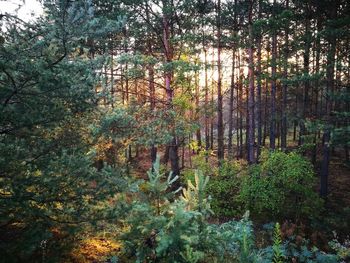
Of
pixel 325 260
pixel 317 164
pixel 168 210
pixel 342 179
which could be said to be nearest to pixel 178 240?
pixel 168 210

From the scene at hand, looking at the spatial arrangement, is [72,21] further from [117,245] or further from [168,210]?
[117,245]

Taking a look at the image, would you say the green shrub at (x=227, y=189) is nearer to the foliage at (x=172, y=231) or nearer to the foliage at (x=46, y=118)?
the foliage at (x=46, y=118)

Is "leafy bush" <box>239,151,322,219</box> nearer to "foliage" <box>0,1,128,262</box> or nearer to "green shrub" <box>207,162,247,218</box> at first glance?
"green shrub" <box>207,162,247,218</box>

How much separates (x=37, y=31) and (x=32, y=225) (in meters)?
3.40

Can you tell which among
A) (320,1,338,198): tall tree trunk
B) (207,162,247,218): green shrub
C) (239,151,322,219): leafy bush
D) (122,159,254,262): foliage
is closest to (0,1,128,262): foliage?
(122,159,254,262): foliage

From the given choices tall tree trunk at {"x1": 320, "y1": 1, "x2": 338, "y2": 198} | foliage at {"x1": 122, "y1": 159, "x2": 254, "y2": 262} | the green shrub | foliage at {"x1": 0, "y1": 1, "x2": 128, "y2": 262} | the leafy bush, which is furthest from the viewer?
the green shrub

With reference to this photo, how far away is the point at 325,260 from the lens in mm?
9062

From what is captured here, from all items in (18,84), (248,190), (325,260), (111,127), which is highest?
(18,84)

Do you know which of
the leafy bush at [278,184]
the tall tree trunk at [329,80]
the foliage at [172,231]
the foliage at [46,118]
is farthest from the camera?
the tall tree trunk at [329,80]

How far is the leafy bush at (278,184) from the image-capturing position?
1338 cm

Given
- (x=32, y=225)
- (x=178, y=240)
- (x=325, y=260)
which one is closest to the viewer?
(x=178, y=240)

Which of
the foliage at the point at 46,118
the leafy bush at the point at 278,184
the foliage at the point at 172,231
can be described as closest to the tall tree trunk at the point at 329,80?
the leafy bush at the point at 278,184

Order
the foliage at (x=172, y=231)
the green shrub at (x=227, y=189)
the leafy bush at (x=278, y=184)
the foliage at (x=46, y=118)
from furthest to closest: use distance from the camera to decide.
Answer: the green shrub at (x=227, y=189), the leafy bush at (x=278, y=184), the foliage at (x=46, y=118), the foliage at (x=172, y=231)

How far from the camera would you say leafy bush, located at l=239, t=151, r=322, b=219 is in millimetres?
13375
